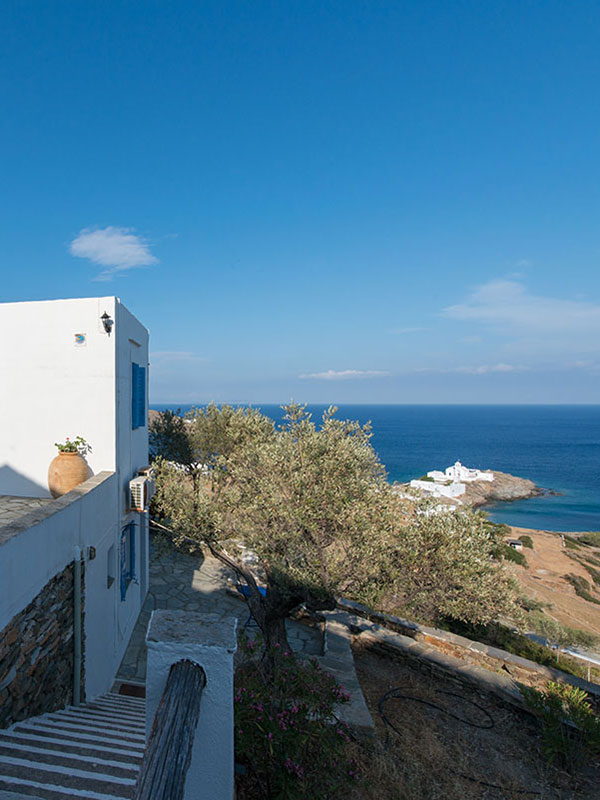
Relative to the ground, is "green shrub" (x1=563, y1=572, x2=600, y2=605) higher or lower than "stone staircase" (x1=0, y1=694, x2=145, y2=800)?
lower

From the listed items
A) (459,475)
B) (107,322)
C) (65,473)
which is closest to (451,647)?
(65,473)

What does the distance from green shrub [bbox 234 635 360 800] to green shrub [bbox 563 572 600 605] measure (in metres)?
24.5

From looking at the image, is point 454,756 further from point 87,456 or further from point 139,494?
point 87,456

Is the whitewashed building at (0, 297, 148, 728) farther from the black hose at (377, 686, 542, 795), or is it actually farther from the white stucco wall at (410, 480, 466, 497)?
the white stucco wall at (410, 480, 466, 497)

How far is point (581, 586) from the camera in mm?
25000

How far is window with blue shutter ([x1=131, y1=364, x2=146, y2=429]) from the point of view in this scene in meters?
8.95

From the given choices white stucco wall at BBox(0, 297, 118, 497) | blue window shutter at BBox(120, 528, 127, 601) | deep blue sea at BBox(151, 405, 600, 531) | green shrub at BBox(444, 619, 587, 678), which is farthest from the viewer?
deep blue sea at BBox(151, 405, 600, 531)

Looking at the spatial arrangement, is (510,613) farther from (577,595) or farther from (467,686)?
(577,595)

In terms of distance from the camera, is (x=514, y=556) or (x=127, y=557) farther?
(x=514, y=556)

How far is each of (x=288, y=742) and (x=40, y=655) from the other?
279 cm

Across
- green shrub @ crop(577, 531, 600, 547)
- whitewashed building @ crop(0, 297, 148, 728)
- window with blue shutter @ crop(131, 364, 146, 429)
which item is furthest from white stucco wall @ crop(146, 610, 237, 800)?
green shrub @ crop(577, 531, 600, 547)

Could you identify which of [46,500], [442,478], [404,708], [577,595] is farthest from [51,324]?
[442,478]

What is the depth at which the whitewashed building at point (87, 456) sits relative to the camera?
560cm

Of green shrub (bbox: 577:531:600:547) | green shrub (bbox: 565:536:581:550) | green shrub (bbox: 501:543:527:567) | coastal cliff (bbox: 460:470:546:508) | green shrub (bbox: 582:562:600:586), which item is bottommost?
coastal cliff (bbox: 460:470:546:508)
